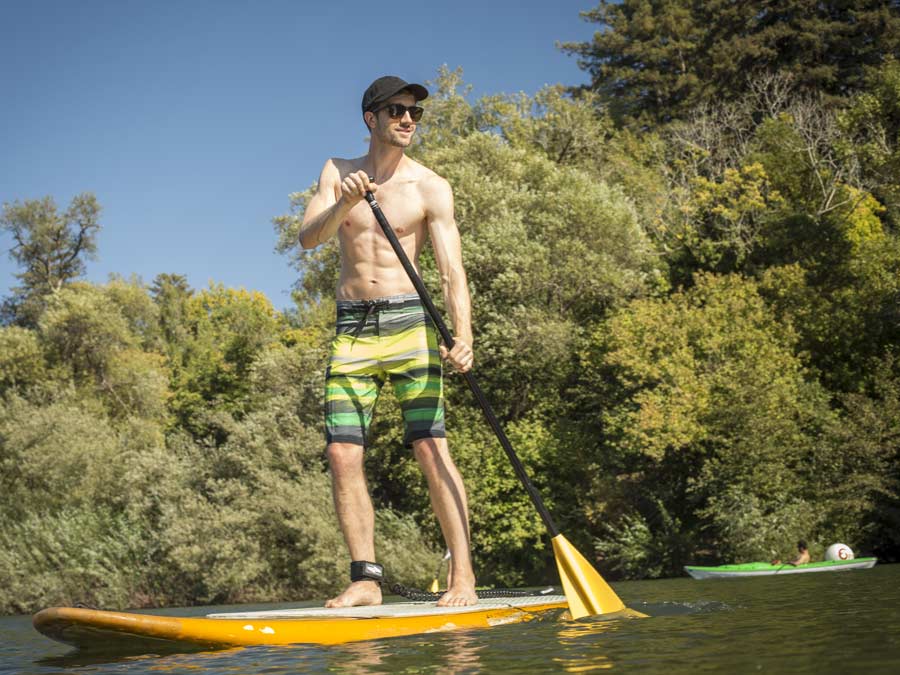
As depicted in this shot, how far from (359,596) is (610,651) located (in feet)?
8.14

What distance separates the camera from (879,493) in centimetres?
2272

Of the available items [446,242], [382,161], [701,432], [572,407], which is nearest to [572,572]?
[446,242]

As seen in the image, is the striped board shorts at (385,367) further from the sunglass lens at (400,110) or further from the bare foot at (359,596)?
the sunglass lens at (400,110)

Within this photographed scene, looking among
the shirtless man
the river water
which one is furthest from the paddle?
the river water

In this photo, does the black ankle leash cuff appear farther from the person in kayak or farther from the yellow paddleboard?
the person in kayak

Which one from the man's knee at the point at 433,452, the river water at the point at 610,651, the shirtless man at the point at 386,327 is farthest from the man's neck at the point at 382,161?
the river water at the point at 610,651

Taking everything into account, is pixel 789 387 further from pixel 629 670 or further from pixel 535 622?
pixel 629 670

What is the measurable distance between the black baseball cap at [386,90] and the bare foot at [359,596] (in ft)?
10.1

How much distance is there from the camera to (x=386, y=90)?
678cm

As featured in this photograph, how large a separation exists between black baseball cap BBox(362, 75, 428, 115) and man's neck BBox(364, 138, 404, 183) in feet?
0.91

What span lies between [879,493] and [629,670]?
2104 cm

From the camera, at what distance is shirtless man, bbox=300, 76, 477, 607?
21.5ft

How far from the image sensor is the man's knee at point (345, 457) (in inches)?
259

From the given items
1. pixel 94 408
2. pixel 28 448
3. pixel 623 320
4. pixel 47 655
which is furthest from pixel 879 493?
pixel 94 408
